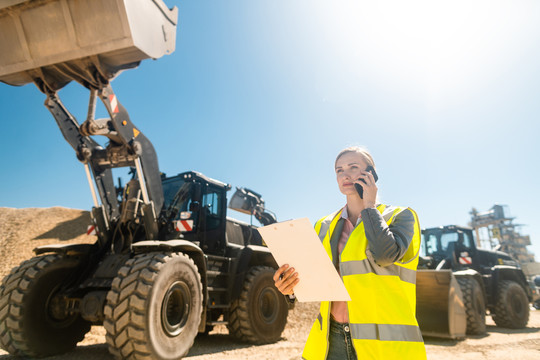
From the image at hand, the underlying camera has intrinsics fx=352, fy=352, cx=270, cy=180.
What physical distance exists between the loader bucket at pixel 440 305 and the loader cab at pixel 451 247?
3718 millimetres


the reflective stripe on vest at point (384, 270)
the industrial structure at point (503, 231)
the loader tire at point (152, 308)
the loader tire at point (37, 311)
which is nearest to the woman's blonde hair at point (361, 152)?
the reflective stripe on vest at point (384, 270)

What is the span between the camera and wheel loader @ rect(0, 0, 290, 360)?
4.38m

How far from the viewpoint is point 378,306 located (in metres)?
1.53

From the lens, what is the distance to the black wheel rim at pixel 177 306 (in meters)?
4.66

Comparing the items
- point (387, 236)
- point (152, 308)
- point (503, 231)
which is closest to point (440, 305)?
point (152, 308)

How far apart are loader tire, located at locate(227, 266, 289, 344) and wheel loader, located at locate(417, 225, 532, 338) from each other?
2.94 metres

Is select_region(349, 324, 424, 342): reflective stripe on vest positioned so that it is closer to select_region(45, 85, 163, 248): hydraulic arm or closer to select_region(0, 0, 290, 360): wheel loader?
select_region(0, 0, 290, 360): wheel loader

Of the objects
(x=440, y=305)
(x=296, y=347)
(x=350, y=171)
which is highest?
(x=350, y=171)

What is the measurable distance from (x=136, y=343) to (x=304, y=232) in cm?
339

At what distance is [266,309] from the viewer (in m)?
7.32

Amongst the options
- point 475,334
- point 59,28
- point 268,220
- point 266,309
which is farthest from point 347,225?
point 475,334

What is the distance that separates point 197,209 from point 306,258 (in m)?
4.81

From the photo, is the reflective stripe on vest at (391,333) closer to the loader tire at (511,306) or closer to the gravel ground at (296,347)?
the gravel ground at (296,347)

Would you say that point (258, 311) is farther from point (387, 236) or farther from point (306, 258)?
point (387, 236)
